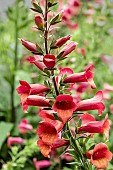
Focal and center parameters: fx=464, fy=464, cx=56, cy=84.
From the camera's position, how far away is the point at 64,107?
142 cm

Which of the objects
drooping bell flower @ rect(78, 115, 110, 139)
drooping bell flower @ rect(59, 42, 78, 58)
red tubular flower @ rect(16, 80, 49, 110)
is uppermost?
drooping bell flower @ rect(59, 42, 78, 58)

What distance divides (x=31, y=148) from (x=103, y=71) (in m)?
2.16

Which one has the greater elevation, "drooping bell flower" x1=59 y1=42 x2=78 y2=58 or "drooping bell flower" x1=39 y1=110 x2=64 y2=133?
"drooping bell flower" x1=59 y1=42 x2=78 y2=58

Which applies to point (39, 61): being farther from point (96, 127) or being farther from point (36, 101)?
point (96, 127)

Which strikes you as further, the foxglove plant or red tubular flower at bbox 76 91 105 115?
red tubular flower at bbox 76 91 105 115

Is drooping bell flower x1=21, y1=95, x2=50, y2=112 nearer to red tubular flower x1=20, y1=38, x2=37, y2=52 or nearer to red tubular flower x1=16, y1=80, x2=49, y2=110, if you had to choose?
red tubular flower x1=16, y1=80, x2=49, y2=110

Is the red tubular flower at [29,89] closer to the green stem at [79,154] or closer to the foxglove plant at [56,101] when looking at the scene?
the foxglove plant at [56,101]

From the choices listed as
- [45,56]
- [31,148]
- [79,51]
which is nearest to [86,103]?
[45,56]

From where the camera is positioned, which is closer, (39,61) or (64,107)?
(64,107)

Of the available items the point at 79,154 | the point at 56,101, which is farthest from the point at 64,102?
the point at 79,154

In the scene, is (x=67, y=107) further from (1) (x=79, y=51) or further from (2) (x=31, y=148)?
(1) (x=79, y=51)

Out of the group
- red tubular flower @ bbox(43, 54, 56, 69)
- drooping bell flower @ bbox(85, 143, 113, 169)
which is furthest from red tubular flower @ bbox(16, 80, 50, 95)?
drooping bell flower @ bbox(85, 143, 113, 169)

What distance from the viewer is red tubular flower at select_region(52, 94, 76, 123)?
1418 mm

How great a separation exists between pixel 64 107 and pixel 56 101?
3cm
